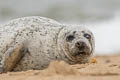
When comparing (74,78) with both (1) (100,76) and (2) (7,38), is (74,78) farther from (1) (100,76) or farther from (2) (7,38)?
(2) (7,38)

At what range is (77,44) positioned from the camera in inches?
251

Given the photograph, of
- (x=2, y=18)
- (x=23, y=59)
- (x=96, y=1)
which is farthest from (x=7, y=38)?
(x=96, y=1)

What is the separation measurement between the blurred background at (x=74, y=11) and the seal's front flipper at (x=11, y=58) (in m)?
11.4

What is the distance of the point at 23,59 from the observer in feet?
21.9

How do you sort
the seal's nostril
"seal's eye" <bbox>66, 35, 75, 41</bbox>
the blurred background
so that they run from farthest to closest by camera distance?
the blurred background, "seal's eye" <bbox>66, 35, 75, 41</bbox>, the seal's nostril

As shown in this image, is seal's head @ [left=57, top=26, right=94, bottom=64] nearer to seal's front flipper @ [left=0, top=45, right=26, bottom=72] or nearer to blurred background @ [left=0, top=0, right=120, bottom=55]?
seal's front flipper @ [left=0, top=45, right=26, bottom=72]

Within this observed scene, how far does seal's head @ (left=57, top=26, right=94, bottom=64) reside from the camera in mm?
6418

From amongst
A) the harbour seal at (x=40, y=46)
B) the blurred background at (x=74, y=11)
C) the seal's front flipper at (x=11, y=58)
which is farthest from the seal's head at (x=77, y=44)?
the blurred background at (x=74, y=11)

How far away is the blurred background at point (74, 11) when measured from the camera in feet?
63.0

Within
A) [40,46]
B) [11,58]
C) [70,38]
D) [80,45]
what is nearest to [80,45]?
[80,45]

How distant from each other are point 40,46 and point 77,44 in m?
0.74

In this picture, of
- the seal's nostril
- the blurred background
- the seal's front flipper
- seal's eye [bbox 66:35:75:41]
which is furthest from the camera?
the blurred background

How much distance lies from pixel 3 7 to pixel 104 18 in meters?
5.82

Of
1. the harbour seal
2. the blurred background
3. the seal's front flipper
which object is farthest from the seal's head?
the blurred background
